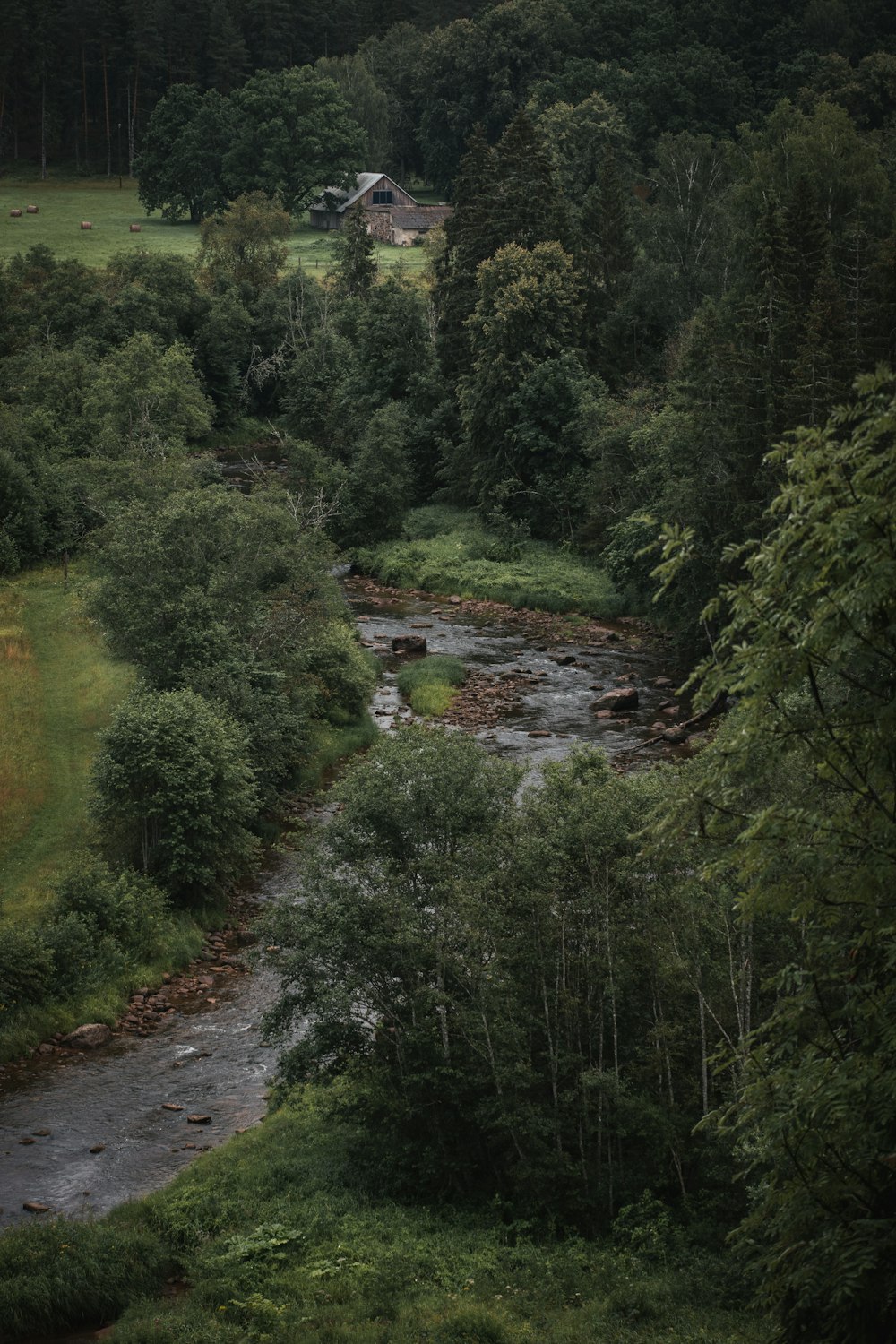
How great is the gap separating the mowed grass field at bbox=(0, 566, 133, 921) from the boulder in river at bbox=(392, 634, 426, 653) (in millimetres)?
10924

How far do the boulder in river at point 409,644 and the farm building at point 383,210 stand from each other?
7698 centimetres

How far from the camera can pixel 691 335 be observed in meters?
58.1

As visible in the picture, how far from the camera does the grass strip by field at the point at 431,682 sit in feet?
151

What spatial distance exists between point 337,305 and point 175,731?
216 ft

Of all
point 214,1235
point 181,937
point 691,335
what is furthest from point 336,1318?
A: point 691,335

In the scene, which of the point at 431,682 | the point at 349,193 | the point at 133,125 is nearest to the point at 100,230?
the point at 349,193

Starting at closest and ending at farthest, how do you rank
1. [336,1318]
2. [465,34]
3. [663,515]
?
[336,1318] < [663,515] < [465,34]

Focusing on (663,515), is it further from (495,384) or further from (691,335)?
(495,384)

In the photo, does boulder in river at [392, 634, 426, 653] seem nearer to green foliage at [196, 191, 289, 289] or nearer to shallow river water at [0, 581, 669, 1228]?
shallow river water at [0, 581, 669, 1228]

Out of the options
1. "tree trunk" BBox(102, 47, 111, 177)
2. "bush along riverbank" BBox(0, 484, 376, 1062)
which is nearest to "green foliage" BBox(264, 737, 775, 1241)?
"bush along riverbank" BBox(0, 484, 376, 1062)

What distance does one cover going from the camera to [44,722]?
41438 mm

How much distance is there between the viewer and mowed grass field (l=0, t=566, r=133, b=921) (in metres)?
32.7

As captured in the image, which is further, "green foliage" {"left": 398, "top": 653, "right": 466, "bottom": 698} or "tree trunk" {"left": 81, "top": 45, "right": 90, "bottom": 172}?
"tree trunk" {"left": 81, "top": 45, "right": 90, "bottom": 172}

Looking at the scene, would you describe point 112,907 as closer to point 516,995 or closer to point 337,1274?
point 516,995
